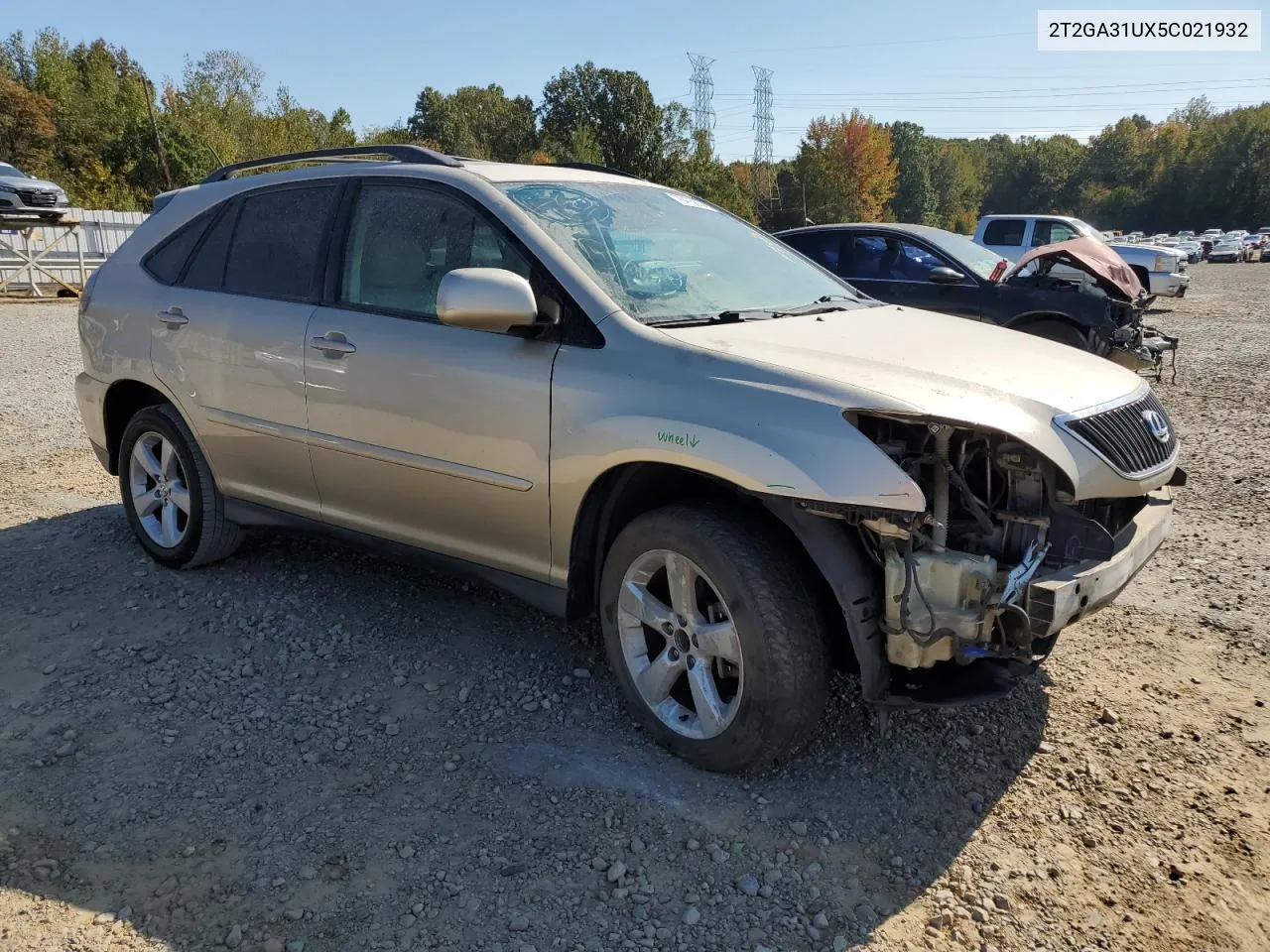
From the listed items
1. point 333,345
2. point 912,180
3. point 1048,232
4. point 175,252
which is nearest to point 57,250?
point 1048,232

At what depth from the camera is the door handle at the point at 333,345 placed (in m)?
3.68

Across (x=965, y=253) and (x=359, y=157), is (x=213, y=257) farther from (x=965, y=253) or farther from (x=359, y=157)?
(x=965, y=253)

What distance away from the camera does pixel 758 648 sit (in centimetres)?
277

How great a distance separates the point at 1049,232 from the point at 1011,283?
9105 millimetres

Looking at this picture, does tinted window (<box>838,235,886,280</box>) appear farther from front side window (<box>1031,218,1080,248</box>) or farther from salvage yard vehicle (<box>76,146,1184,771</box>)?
front side window (<box>1031,218,1080,248</box>)

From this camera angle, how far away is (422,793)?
2.94 m

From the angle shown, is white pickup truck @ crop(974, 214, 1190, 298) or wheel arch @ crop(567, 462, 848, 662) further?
white pickup truck @ crop(974, 214, 1190, 298)

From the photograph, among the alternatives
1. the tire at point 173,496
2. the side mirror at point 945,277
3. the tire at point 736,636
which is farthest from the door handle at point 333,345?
the side mirror at point 945,277

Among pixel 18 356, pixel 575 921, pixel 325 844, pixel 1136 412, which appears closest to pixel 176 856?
pixel 325 844

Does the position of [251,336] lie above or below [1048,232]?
below

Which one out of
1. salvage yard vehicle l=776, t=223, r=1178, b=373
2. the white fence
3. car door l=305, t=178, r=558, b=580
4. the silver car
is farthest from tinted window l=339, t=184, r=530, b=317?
the silver car

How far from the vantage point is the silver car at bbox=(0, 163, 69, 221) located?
1891cm

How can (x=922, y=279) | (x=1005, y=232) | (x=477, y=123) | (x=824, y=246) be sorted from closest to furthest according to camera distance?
(x=922, y=279) < (x=824, y=246) < (x=1005, y=232) < (x=477, y=123)

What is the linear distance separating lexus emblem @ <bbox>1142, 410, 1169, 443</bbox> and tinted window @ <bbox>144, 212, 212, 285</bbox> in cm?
403
